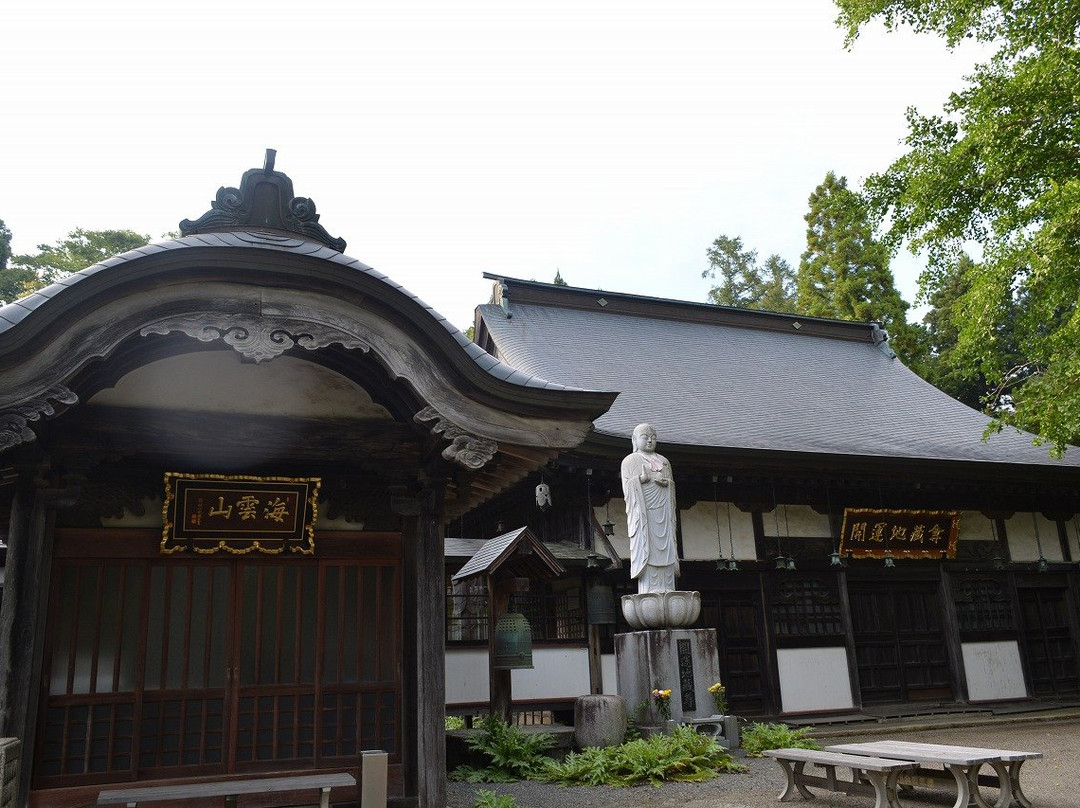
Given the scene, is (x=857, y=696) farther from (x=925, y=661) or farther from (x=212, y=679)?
(x=212, y=679)

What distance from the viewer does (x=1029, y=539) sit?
1584 cm

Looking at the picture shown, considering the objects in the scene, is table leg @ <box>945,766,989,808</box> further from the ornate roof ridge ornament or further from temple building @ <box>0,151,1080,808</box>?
the ornate roof ridge ornament

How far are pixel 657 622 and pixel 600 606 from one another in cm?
204

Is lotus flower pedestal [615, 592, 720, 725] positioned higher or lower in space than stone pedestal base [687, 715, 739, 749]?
higher

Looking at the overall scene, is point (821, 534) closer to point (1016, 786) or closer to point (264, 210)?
point (1016, 786)

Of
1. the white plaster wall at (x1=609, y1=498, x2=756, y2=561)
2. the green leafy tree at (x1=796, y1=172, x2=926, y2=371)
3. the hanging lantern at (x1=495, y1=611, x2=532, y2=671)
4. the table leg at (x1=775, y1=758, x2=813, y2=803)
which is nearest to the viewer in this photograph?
the table leg at (x1=775, y1=758, x2=813, y2=803)

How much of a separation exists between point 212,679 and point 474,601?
20.8 feet

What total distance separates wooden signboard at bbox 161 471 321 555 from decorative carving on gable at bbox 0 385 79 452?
150 cm

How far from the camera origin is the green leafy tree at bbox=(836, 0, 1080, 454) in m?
10.3

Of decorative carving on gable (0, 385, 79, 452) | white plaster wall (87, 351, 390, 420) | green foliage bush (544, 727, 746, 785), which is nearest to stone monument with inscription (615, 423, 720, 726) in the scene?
green foliage bush (544, 727, 746, 785)

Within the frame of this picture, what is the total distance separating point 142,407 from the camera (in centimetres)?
607

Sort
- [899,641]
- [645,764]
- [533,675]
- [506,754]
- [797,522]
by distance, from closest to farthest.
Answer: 1. [645,764]
2. [506,754]
3. [533,675]
4. [797,522]
5. [899,641]

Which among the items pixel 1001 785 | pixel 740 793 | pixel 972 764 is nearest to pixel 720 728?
pixel 740 793

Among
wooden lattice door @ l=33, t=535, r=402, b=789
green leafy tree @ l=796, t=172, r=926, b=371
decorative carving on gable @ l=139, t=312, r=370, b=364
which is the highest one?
green leafy tree @ l=796, t=172, r=926, b=371
